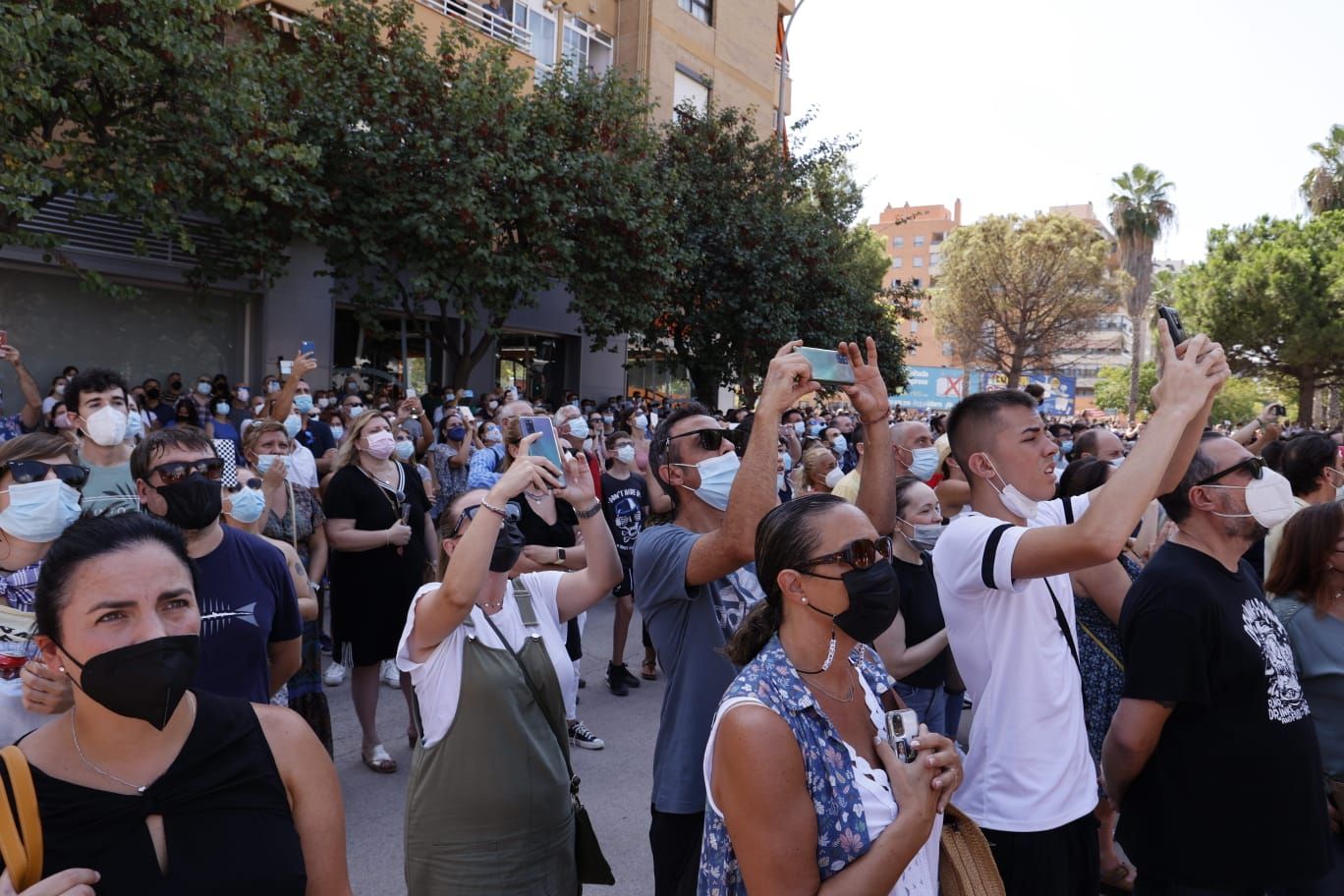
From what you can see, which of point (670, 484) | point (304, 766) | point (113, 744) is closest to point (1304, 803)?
point (670, 484)

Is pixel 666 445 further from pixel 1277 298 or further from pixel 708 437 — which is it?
pixel 1277 298

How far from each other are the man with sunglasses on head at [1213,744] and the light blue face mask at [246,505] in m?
3.67

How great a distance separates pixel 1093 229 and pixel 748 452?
3507 centimetres

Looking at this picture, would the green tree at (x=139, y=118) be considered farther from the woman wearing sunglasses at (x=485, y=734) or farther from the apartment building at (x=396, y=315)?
the woman wearing sunglasses at (x=485, y=734)

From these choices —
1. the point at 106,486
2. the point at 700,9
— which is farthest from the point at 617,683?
the point at 700,9

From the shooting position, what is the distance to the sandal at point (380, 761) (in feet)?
16.7

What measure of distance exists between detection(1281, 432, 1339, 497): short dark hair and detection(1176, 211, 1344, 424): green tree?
88.4 ft

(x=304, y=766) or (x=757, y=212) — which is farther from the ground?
(x=757, y=212)

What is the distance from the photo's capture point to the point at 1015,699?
2529 mm

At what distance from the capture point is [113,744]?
174cm

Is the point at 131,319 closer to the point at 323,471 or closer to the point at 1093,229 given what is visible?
the point at 323,471

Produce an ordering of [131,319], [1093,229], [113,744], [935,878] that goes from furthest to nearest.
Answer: [1093,229] → [131,319] → [935,878] → [113,744]

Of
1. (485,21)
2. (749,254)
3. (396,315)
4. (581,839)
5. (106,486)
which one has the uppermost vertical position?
(485,21)

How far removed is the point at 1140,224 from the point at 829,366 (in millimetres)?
43039
